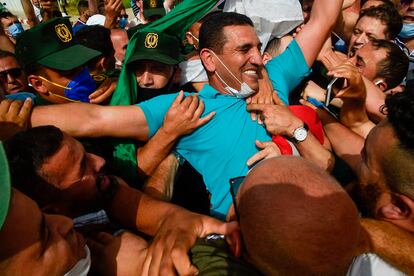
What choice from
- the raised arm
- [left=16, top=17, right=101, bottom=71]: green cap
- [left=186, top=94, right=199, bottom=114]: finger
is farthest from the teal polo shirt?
the raised arm

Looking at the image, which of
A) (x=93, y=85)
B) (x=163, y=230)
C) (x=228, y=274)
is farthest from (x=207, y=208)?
(x=228, y=274)

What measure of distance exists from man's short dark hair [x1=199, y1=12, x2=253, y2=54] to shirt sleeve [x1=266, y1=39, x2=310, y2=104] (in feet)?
1.54

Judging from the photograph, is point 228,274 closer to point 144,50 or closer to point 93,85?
point 93,85

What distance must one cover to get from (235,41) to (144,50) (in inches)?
32.4

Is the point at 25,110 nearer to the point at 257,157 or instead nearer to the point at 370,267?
the point at 257,157

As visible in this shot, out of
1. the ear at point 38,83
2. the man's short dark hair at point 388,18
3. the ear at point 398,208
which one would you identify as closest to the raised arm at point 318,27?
the man's short dark hair at point 388,18

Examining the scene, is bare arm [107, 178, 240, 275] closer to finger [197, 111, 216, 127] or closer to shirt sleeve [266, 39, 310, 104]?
finger [197, 111, 216, 127]

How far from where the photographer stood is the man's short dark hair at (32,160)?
154 centimetres

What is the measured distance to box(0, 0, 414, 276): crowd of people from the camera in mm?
1083

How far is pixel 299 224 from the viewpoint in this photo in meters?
1.02

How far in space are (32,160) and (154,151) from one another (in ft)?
3.08

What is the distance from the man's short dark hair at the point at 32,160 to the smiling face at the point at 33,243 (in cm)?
36

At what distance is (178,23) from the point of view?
10.5 ft

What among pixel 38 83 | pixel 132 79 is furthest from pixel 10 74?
pixel 132 79
